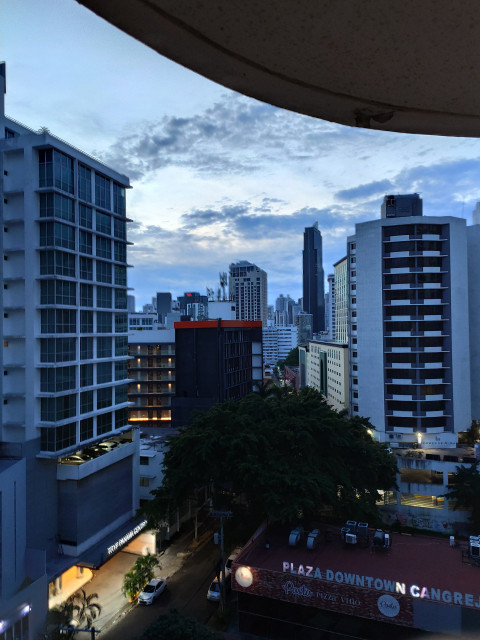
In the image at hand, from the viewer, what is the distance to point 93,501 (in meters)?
22.3

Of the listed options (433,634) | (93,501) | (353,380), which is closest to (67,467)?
(93,501)

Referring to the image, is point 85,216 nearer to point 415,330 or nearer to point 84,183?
point 84,183

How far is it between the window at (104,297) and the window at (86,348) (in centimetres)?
226

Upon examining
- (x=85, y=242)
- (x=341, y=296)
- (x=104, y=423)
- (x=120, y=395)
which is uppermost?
(x=341, y=296)

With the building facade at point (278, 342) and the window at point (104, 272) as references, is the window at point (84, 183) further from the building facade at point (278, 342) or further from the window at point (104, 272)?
the building facade at point (278, 342)

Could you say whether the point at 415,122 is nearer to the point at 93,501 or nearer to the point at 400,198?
the point at 93,501

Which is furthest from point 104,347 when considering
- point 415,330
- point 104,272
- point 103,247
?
point 415,330

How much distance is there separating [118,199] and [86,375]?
10.6 metres

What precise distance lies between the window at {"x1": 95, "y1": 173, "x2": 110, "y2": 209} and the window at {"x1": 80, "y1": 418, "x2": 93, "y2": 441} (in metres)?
11.6

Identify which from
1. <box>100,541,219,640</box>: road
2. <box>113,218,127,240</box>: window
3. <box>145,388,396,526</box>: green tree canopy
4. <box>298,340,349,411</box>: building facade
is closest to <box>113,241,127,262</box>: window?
<box>113,218,127,240</box>: window

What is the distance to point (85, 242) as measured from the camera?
76.3 feet

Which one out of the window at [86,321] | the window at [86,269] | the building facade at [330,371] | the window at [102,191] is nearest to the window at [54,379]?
the window at [86,321]

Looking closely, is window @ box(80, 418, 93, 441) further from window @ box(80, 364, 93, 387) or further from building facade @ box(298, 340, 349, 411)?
building facade @ box(298, 340, 349, 411)

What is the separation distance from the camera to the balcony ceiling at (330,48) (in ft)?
4.44
